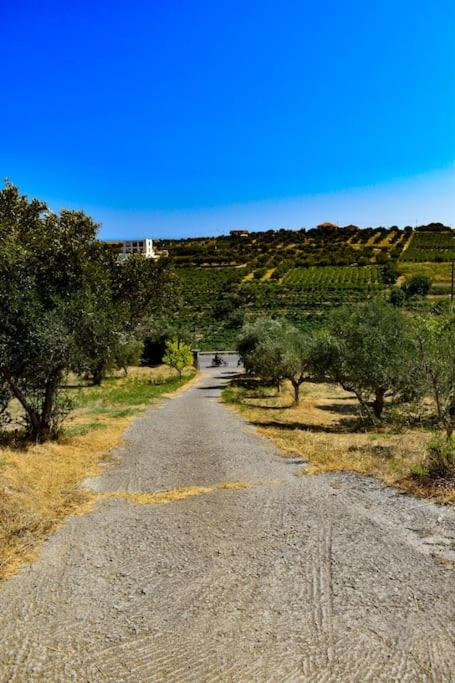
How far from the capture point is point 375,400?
23562 millimetres

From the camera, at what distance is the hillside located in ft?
288

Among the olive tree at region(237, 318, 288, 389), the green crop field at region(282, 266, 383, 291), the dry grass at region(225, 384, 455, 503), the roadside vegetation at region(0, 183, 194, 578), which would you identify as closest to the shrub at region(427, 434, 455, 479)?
the dry grass at region(225, 384, 455, 503)

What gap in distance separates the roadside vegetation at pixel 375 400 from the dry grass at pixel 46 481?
545 cm

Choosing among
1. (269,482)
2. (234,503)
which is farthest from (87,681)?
(269,482)

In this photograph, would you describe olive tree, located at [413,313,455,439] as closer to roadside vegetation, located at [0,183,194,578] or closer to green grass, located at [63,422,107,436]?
roadside vegetation, located at [0,183,194,578]

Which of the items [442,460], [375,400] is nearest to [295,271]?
[375,400]

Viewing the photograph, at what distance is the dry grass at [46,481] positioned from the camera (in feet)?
23.1

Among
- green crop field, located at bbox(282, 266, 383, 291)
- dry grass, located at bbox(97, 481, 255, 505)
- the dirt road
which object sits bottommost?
dry grass, located at bbox(97, 481, 255, 505)

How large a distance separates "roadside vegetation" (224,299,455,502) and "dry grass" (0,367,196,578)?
5.45 m

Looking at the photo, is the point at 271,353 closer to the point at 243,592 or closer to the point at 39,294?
the point at 39,294

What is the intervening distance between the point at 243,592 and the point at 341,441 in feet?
35.6

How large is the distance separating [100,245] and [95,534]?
10212 millimetres

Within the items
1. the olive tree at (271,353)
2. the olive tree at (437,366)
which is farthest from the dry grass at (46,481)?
the olive tree at (271,353)

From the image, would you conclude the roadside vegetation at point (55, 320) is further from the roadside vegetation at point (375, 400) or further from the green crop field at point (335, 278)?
the green crop field at point (335, 278)
